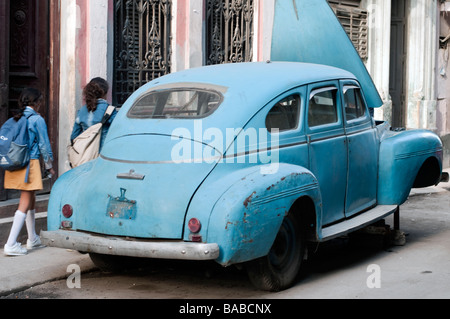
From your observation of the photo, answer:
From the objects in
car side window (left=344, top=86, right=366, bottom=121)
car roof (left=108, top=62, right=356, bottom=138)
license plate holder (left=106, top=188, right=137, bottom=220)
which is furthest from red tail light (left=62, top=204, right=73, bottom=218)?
car side window (left=344, top=86, right=366, bottom=121)

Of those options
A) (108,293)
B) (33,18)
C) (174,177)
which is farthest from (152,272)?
(33,18)

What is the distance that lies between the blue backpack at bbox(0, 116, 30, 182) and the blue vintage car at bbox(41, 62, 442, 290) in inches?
39.5

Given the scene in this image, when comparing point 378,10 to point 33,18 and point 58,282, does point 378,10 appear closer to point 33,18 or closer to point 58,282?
point 33,18

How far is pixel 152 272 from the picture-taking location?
296 inches

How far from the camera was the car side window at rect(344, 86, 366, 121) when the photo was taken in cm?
804

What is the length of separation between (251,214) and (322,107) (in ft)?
6.17

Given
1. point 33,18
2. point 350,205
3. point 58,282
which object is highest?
point 33,18

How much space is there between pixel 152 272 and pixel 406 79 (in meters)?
11.5

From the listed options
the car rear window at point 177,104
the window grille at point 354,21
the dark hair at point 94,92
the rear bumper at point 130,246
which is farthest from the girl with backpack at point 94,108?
the window grille at point 354,21

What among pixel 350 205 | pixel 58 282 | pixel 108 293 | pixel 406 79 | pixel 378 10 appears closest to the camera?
pixel 108 293

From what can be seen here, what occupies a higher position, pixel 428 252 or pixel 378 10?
pixel 378 10

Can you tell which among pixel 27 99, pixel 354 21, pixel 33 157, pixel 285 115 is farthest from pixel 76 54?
pixel 354 21

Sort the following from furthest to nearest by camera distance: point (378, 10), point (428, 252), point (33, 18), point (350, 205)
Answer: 1. point (378, 10)
2. point (33, 18)
3. point (428, 252)
4. point (350, 205)

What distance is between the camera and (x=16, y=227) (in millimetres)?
8125
